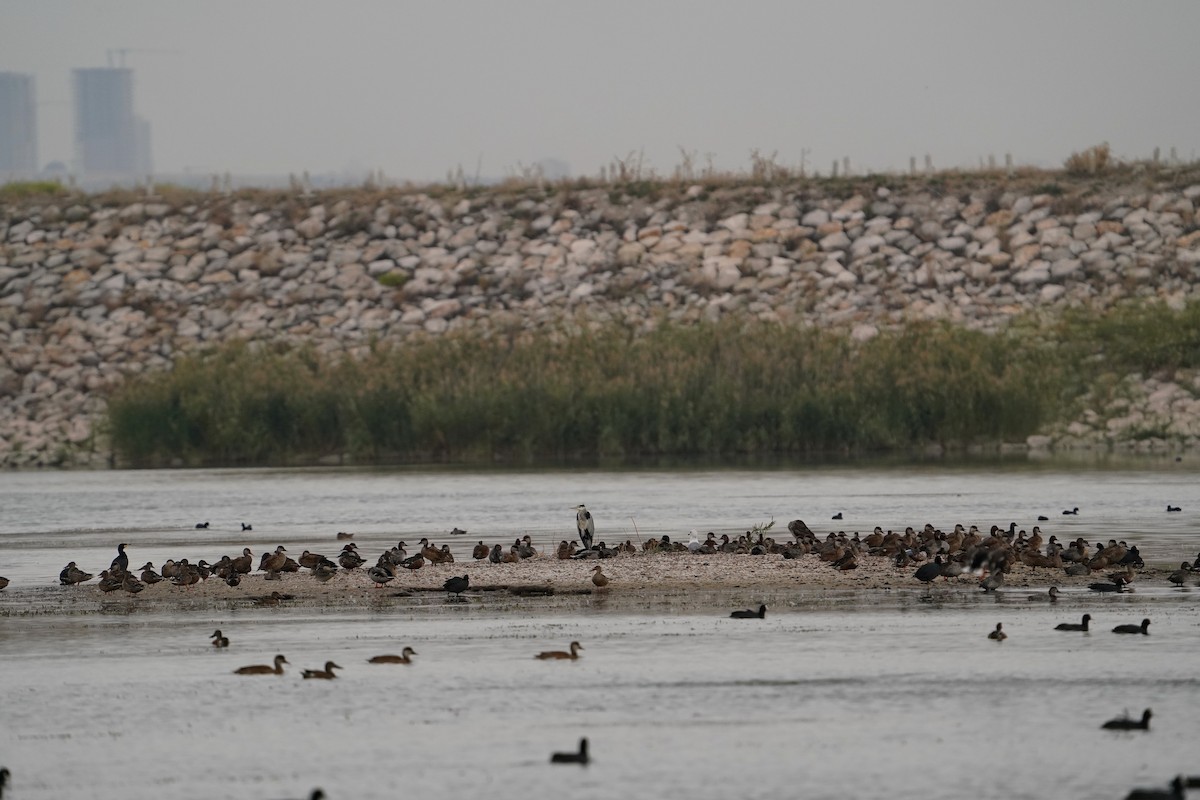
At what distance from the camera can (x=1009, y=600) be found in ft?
64.7

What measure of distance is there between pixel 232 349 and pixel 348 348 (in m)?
3.74

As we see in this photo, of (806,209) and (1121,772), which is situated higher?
(806,209)

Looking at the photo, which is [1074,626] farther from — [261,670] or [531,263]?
[531,263]

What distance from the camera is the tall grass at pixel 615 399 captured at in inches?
1815

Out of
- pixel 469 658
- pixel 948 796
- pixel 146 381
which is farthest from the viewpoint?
pixel 146 381

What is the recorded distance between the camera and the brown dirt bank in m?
20.2

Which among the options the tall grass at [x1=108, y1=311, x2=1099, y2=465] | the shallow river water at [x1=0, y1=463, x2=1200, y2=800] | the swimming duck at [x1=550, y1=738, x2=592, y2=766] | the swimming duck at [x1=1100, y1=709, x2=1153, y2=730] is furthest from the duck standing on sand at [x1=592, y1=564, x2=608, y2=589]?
the tall grass at [x1=108, y1=311, x2=1099, y2=465]

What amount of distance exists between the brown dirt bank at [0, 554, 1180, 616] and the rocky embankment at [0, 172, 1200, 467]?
3256 cm

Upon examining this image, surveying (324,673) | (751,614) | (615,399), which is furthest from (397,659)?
(615,399)

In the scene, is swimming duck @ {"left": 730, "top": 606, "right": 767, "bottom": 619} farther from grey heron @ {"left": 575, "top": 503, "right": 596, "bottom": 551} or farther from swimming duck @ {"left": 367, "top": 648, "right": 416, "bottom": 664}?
grey heron @ {"left": 575, "top": 503, "right": 596, "bottom": 551}

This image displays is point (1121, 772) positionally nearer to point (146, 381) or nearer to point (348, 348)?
point (146, 381)

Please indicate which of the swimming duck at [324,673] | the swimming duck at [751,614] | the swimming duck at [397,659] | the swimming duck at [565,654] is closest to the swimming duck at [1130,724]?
the swimming duck at [565,654]

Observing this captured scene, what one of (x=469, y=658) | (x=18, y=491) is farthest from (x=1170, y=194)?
(x=469, y=658)

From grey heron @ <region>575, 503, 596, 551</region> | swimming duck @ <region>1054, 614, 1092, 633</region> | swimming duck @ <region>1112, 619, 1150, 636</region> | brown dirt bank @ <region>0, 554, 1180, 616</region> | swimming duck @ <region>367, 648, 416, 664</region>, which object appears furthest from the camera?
grey heron @ <region>575, 503, 596, 551</region>
